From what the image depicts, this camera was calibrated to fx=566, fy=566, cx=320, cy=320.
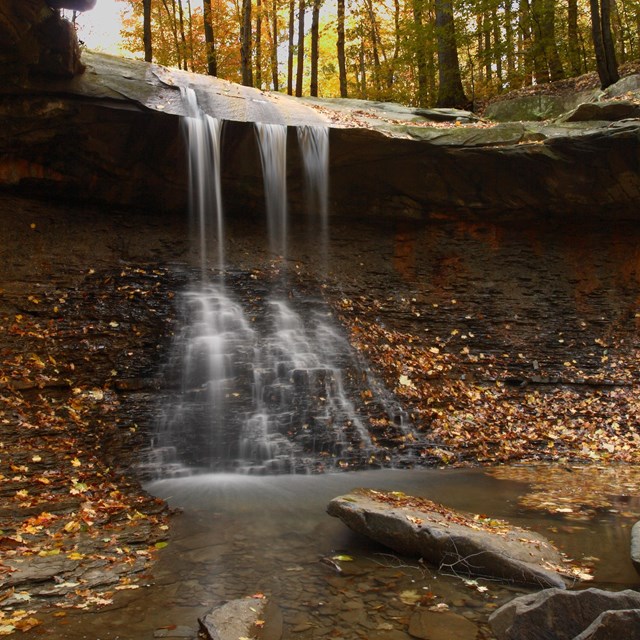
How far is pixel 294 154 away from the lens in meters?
11.6

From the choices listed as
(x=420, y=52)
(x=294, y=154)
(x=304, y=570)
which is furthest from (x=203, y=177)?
(x=420, y=52)

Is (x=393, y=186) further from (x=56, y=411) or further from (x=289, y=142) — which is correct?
(x=56, y=411)

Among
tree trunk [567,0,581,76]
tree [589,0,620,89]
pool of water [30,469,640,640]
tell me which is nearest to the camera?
pool of water [30,469,640,640]

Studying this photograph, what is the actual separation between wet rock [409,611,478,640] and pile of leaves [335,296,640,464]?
13.8 ft

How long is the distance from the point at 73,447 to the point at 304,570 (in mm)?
3587

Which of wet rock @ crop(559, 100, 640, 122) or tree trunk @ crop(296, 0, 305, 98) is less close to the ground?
tree trunk @ crop(296, 0, 305, 98)

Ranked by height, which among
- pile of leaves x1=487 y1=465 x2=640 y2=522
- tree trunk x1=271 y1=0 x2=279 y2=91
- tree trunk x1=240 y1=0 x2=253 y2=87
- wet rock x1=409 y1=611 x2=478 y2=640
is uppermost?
tree trunk x1=271 y1=0 x2=279 y2=91

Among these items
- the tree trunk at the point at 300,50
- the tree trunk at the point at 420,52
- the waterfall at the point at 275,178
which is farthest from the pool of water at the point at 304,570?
the tree trunk at the point at 300,50

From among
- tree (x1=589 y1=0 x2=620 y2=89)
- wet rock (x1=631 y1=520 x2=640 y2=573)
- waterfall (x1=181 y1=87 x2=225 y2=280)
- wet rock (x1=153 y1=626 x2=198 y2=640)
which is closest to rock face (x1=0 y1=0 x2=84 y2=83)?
waterfall (x1=181 y1=87 x2=225 y2=280)

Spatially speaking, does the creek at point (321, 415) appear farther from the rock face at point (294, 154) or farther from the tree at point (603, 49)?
the tree at point (603, 49)

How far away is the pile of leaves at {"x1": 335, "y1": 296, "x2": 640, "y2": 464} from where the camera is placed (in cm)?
796

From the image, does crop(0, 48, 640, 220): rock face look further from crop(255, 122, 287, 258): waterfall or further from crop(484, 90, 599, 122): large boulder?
crop(484, 90, 599, 122): large boulder

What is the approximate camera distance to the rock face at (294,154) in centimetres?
1034

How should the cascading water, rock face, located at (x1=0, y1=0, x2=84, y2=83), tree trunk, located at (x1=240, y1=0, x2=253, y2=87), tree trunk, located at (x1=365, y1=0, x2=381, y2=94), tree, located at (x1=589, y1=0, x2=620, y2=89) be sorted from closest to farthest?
1. the cascading water
2. rock face, located at (x1=0, y1=0, x2=84, y2=83)
3. tree, located at (x1=589, y1=0, x2=620, y2=89)
4. tree trunk, located at (x1=240, y1=0, x2=253, y2=87)
5. tree trunk, located at (x1=365, y1=0, x2=381, y2=94)
